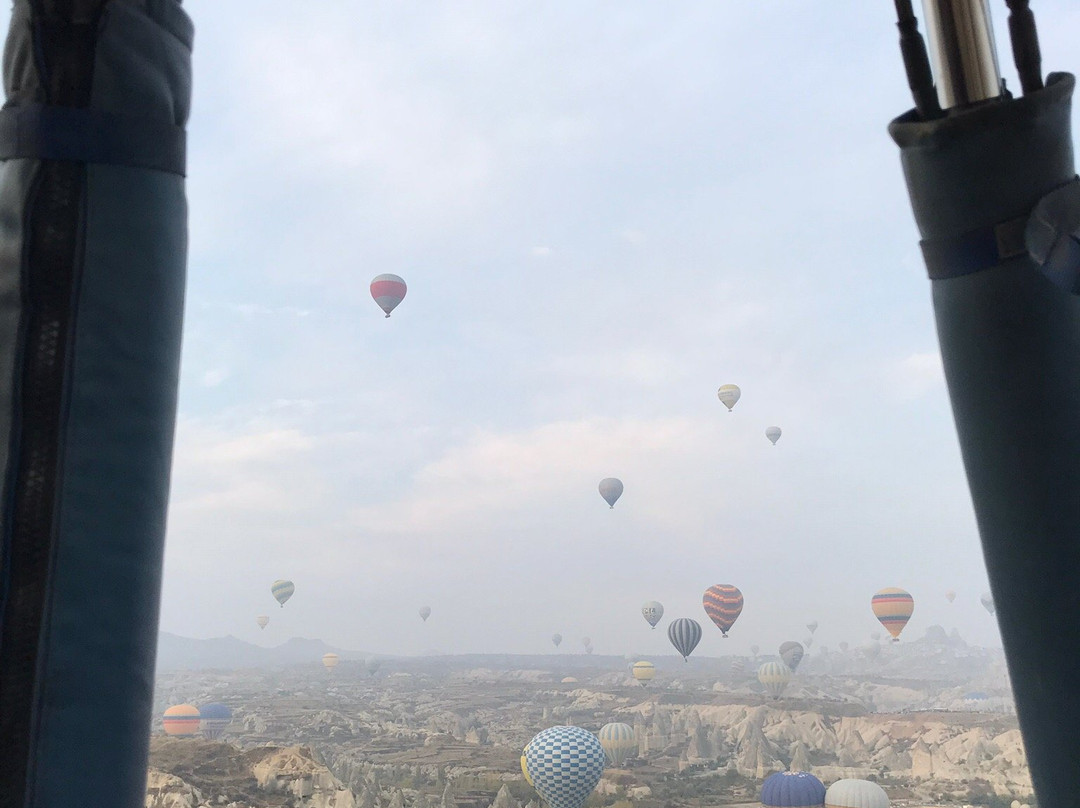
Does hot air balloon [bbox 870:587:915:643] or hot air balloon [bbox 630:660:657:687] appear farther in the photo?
hot air balloon [bbox 630:660:657:687]

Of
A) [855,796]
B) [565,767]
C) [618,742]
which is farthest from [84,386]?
[618,742]

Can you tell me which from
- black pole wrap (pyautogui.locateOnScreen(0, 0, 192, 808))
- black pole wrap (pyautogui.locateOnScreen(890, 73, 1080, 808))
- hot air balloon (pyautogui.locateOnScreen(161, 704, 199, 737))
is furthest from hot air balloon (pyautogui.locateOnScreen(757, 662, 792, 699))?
black pole wrap (pyautogui.locateOnScreen(0, 0, 192, 808))

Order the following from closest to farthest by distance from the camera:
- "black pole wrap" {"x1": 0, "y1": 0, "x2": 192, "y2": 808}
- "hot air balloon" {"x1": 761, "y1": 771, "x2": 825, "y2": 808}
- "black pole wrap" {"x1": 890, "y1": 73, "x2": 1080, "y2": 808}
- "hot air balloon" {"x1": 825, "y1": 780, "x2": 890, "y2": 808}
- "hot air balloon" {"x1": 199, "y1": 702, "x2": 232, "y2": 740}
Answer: "black pole wrap" {"x1": 0, "y1": 0, "x2": 192, "y2": 808}, "black pole wrap" {"x1": 890, "y1": 73, "x2": 1080, "y2": 808}, "hot air balloon" {"x1": 761, "y1": 771, "x2": 825, "y2": 808}, "hot air balloon" {"x1": 825, "y1": 780, "x2": 890, "y2": 808}, "hot air balloon" {"x1": 199, "y1": 702, "x2": 232, "y2": 740}

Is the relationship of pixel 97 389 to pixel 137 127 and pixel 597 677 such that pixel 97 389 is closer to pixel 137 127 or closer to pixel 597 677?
pixel 137 127

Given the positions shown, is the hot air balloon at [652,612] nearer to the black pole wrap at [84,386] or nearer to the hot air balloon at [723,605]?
the hot air balloon at [723,605]

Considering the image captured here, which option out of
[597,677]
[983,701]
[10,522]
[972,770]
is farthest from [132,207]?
[597,677]

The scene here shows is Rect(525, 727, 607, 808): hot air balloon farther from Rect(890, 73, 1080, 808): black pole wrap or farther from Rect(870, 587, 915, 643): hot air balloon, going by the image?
Rect(890, 73, 1080, 808): black pole wrap
